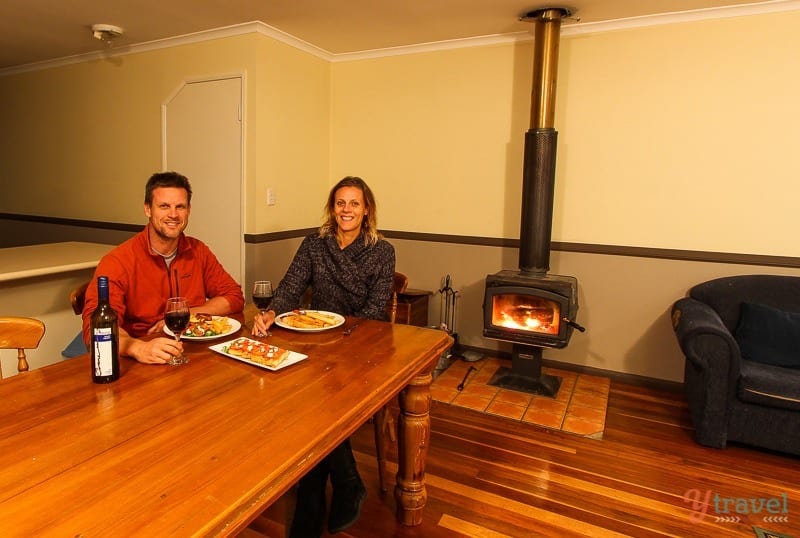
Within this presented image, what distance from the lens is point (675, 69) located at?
3.18 meters

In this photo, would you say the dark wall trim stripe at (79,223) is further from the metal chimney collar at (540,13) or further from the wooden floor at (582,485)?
the metal chimney collar at (540,13)

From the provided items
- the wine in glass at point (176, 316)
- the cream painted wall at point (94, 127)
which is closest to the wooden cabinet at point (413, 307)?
the cream painted wall at point (94, 127)

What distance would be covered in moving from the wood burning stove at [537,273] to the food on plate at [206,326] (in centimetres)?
185

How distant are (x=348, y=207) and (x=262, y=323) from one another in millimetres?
677

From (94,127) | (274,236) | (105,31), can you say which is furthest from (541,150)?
(94,127)

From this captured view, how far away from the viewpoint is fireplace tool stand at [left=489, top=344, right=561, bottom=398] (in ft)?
10.7

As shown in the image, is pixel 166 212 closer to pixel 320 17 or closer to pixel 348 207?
pixel 348 207

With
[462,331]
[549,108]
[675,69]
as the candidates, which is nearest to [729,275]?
[675,69]

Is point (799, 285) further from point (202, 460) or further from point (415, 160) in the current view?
point (202, 460)

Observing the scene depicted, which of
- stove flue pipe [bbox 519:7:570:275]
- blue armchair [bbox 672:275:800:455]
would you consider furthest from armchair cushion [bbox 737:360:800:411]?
stove flue pipe [bbox 519:7:570:275]

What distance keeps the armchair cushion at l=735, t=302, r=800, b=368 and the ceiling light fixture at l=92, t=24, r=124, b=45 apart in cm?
→ 428

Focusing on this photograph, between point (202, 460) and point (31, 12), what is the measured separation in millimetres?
3628

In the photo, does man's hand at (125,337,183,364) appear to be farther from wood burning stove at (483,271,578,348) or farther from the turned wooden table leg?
wood burning stove at (483,271,578,348)

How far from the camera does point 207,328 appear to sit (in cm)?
166
